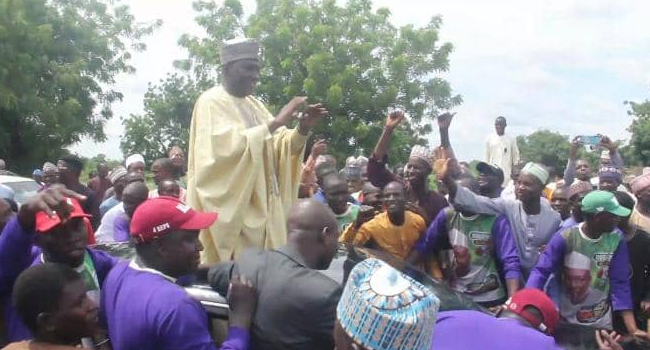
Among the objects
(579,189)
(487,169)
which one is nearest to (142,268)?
(487,169)

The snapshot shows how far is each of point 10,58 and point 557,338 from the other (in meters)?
20.6

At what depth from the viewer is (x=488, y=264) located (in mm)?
4684

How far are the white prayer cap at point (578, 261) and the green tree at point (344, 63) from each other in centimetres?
1746

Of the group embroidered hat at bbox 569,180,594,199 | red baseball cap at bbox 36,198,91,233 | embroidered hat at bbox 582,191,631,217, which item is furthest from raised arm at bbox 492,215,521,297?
red baseball cap at bbox 36,198,91,233

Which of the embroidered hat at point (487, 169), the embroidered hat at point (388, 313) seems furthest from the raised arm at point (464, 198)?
the embroidered hat at point (388, 313)

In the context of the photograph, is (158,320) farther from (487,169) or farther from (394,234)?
(487,169)

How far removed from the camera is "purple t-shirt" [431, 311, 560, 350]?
2.86m

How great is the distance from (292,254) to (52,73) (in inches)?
921

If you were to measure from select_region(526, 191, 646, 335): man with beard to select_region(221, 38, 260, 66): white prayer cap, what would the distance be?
225cm

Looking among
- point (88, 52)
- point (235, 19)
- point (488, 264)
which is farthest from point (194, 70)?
point (488, 264)

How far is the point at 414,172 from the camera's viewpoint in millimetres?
5188

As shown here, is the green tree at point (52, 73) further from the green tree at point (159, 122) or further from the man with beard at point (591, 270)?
the man with beard at point (591, 270)

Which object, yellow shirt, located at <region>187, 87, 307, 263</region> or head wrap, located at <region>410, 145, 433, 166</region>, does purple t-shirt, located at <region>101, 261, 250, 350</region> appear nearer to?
yellow shirt, located at <region>187, 87, 307, 263</region>

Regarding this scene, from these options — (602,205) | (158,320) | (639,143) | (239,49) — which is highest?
(239,49)
